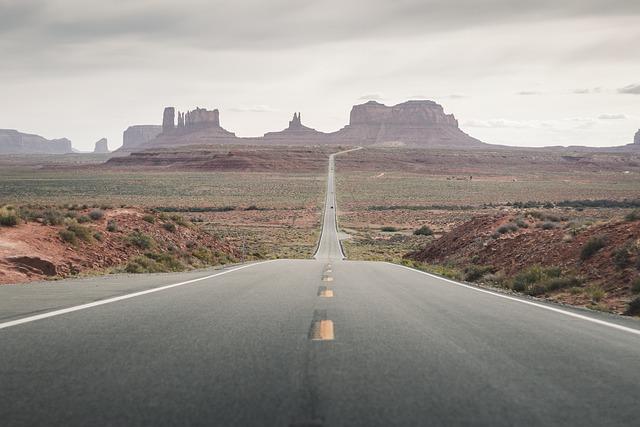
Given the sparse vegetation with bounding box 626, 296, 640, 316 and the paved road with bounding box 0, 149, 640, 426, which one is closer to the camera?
the paved road with bounding box 0, 149, 640, 426

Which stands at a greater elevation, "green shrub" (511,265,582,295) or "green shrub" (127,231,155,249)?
"green shrub" (511,265,582,295)

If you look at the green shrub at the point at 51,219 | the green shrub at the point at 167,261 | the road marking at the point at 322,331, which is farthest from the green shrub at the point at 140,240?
the road marking at the point at 322,331

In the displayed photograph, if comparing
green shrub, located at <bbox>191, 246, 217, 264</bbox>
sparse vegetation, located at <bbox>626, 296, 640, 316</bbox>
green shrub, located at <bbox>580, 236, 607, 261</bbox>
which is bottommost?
green shrub, located at <bbox>191, 246, 217, 264</bbox>

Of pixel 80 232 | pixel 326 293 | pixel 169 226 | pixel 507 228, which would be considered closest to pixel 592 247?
pixel 326 293

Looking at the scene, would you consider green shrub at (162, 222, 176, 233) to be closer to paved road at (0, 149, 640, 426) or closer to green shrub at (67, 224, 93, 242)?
green shrub at (67, 224, 93, 242)

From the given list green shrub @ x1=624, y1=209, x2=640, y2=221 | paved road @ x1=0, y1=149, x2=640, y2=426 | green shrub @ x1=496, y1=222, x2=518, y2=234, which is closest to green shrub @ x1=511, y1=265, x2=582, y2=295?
green shrub @ x1=624, y1=209, x2=640, y2=221

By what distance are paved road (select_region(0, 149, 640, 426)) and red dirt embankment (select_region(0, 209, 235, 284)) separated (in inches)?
320

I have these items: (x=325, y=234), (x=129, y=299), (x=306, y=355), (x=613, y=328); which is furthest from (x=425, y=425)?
(x=325, y=234)

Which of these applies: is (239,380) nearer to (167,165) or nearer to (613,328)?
(613,328)

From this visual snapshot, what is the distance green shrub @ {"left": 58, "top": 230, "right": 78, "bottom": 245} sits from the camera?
20047mm

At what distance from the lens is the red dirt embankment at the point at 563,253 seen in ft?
45.6

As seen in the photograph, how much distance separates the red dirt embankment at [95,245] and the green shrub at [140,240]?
0.04m

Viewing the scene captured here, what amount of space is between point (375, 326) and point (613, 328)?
3420 mm

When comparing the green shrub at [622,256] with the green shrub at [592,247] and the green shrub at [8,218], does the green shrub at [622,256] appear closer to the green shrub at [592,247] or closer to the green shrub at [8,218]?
the green shrub at [592,247]
